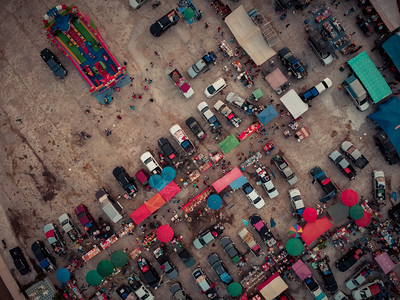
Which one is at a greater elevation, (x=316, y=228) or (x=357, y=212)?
(x=316, y=228)

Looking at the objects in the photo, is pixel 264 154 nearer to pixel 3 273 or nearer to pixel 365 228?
pixel 365 228

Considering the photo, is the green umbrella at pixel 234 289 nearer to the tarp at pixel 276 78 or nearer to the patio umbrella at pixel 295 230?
the patio umbrella at pixel 295 230

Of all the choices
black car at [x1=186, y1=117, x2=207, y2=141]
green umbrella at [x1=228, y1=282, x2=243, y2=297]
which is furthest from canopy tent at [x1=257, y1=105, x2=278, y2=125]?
green umbrella at [x1=228, y1=282, x2=243, y2=297]

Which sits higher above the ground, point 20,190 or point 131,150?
point 20,190

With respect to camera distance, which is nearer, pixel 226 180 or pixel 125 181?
pixel 125 181

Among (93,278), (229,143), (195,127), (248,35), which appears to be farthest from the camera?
(229,143)

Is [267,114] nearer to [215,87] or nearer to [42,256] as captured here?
[215,87]

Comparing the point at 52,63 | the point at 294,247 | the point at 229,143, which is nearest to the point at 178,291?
the point at 294,247

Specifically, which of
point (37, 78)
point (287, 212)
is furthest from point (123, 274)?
point (37, 78)
